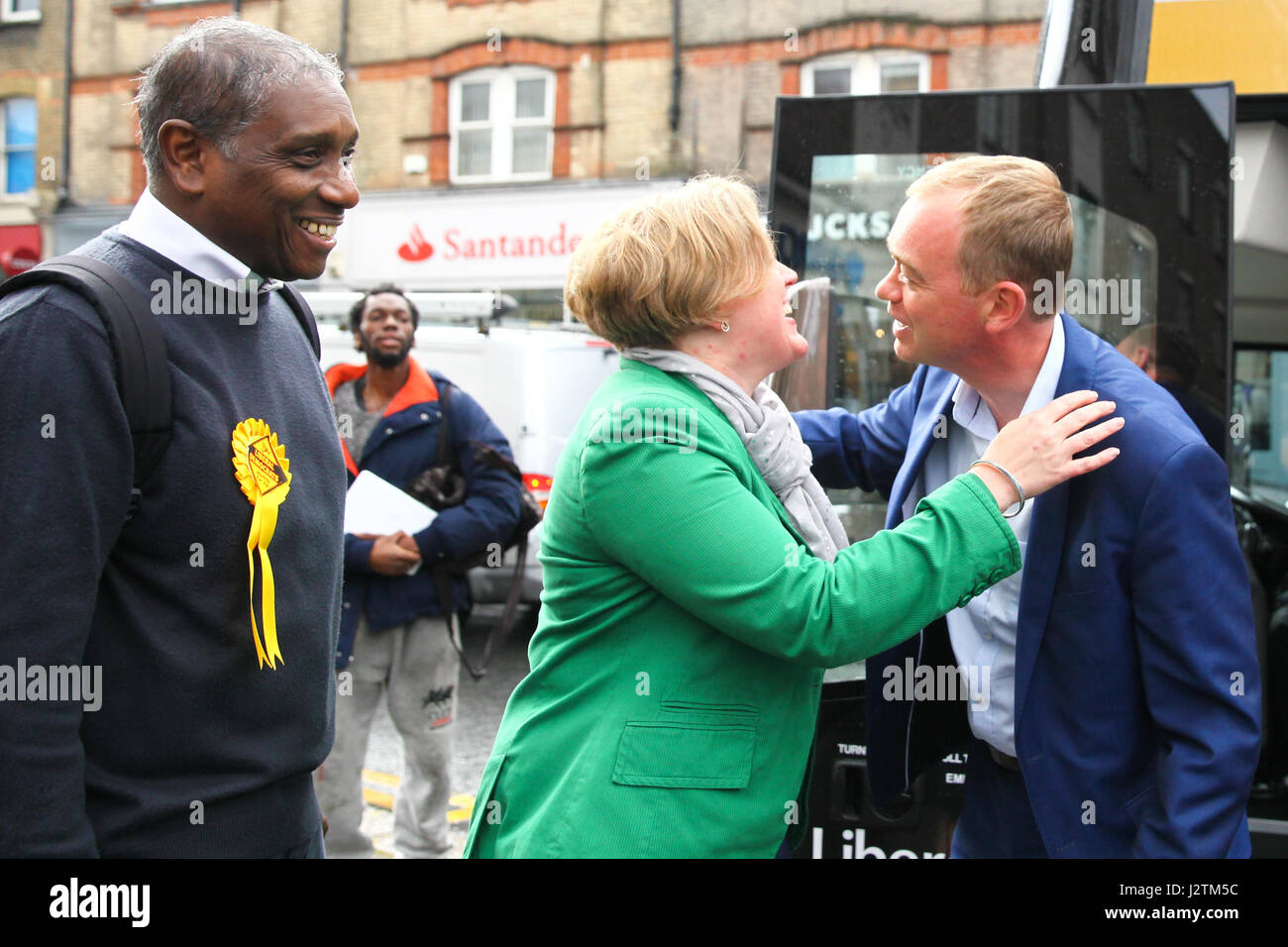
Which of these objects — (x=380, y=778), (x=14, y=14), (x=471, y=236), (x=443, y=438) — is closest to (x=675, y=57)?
(x=471, y=236)

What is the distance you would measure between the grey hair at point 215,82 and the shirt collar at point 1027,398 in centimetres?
132

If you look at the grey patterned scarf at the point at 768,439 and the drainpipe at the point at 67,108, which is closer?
the grey patterned scarf at the point at 768,439

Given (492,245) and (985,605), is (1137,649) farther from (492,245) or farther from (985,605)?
(492,245)

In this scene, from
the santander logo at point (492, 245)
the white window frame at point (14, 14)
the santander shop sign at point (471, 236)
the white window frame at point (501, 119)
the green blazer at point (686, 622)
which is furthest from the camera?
the white window frame at point (14, 14)

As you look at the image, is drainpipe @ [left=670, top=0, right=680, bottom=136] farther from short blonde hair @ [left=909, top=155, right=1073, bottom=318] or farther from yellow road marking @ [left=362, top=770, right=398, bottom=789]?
short blonde hair @ [left=909, top=155, right=1073, bottom=318]

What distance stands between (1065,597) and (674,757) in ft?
2.40

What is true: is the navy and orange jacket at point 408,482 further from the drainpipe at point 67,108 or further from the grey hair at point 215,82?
the drainpipe at point 67,108

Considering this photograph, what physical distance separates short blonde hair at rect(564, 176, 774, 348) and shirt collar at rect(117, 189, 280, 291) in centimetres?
55

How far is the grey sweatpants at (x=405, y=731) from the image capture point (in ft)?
15.2

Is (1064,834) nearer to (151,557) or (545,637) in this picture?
(545,637)

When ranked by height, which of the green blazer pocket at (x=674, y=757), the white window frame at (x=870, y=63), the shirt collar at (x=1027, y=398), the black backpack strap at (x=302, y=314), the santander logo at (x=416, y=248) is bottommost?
the green blazer pocket at (x=674, y=757)

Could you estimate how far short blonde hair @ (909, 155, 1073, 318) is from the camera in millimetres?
2035

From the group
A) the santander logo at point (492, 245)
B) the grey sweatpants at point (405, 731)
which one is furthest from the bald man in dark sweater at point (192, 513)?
the santander logo at point (492, 245)
